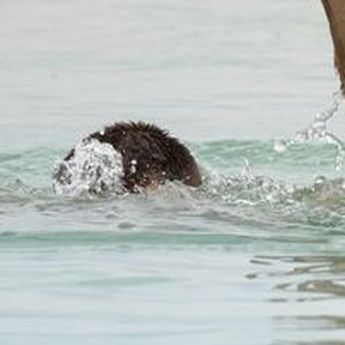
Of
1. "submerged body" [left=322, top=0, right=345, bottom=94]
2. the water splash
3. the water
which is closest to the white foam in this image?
the water

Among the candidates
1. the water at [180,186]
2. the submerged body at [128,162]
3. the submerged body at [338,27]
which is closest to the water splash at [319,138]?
the water at [180,186]

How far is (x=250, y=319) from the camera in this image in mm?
7484

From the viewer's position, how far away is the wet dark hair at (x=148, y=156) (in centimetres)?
1121

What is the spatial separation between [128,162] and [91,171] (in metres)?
0.22

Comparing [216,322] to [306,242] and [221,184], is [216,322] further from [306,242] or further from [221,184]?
[221,184]

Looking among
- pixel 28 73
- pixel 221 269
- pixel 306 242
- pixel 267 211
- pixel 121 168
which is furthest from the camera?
A: pixel 28 73

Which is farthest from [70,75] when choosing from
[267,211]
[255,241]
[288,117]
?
[255,241]

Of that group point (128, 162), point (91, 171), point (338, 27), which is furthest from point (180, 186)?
point (338, 27)

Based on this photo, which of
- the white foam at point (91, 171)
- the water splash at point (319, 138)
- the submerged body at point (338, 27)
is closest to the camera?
the submerged body at point (338, 27)

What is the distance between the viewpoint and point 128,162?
11.2 meters

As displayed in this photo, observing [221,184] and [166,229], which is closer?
[166,229]

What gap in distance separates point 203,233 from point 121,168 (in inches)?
64.7

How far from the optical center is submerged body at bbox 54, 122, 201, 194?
11.2 metres

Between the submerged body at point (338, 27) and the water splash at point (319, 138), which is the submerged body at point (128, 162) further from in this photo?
the submerged body at point (338, 27)
